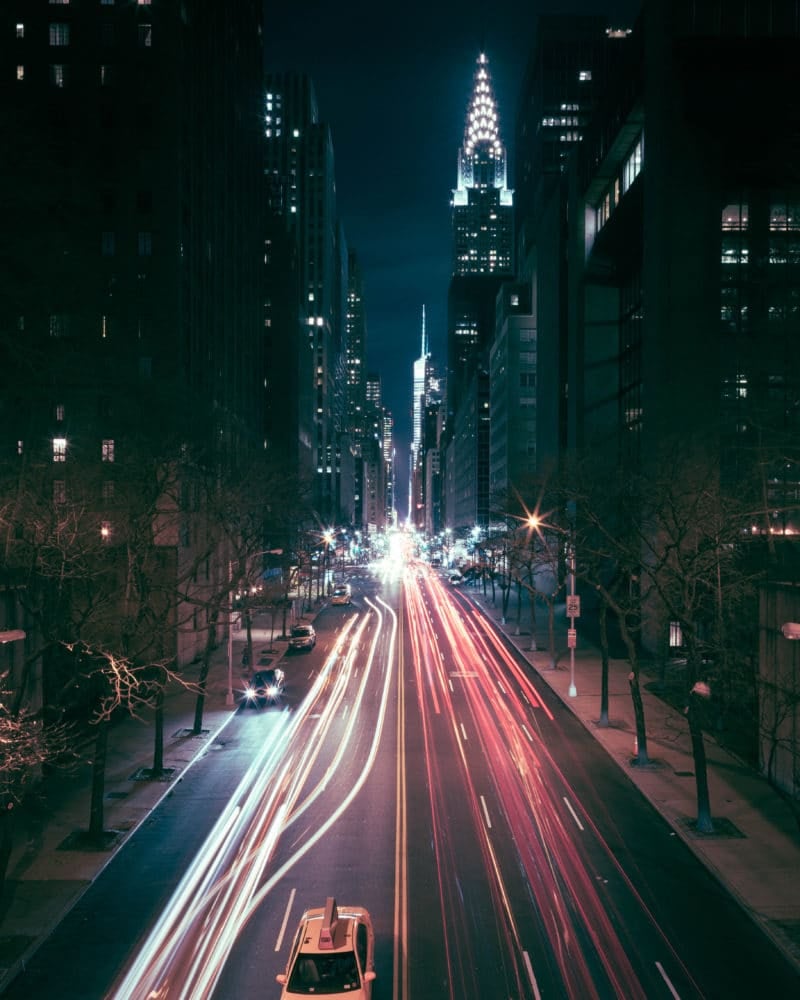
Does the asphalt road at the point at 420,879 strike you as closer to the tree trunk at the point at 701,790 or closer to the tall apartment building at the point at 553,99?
the tree trunk at the point at 701,790

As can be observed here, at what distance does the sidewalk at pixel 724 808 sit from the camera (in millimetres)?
15750

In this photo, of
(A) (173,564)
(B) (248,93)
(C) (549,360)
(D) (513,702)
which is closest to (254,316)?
(B) (248,93)

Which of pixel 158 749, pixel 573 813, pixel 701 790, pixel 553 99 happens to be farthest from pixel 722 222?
pixel 553 99

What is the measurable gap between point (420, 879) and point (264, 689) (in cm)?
1873

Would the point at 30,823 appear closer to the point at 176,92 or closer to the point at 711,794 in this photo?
the point at 711,794

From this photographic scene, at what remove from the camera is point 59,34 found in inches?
1938

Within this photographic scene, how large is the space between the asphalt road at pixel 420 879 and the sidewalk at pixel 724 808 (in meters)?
0.45

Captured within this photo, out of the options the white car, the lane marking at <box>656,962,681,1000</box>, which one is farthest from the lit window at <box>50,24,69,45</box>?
the lane marking at <box>656,962,681,1000</box>

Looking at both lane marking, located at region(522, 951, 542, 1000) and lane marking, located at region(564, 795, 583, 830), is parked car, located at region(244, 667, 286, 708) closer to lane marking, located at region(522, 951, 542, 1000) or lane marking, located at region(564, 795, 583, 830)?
lane marking, located at region(564, 795, 583, 830)

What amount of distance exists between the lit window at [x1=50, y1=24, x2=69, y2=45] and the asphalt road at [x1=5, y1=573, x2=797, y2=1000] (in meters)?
46.2

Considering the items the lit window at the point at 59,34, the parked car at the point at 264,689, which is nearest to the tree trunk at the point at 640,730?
the parked car at the point at 264,689

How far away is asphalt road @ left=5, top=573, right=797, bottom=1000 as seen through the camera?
13.3m

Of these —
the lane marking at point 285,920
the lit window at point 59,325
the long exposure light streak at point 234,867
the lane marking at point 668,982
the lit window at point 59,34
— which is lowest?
the long exposure light streak at point 234,867

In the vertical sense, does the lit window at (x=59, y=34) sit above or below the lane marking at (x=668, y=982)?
above
